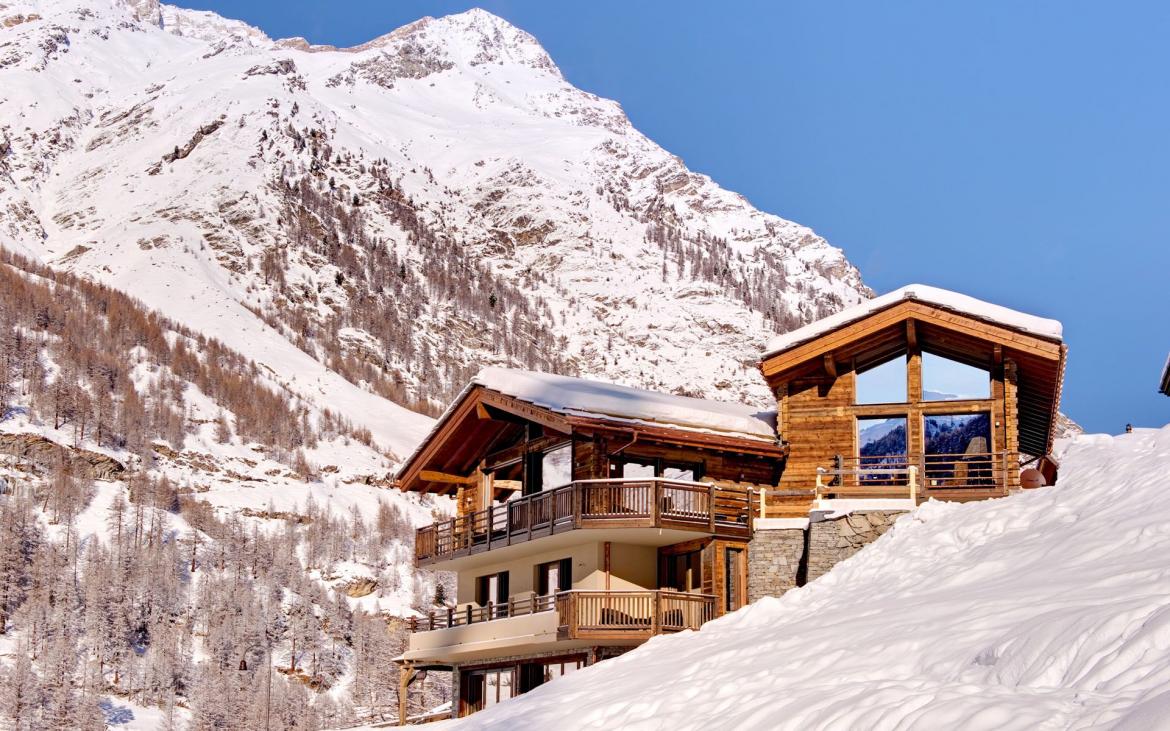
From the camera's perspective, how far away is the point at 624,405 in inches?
1009

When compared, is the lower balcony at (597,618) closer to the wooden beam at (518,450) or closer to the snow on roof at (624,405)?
the wooden beam at (518,450)

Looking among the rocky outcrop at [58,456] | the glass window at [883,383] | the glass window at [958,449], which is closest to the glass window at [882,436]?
the glass window at [883,383]

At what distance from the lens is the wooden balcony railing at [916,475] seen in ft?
78.7

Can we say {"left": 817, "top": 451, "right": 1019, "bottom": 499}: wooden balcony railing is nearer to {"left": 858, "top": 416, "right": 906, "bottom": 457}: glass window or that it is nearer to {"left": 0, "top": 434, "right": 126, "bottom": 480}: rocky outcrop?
{"left": 858, "top": 416, "right": 906, "bottom": 457}: glass window

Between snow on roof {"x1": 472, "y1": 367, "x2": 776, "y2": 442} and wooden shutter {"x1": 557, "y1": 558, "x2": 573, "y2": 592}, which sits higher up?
snow on roof {"x1": 472, "y1": 367, "x2": 776, "y2": 442}

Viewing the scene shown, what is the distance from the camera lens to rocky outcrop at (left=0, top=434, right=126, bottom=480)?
69000 mm

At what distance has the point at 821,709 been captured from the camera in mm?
10125

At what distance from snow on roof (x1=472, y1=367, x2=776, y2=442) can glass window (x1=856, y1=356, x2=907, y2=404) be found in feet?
6.92

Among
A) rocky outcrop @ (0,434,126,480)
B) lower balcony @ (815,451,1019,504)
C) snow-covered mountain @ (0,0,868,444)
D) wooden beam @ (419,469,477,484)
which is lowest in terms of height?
lower balcony @ (815,451,1019,504)

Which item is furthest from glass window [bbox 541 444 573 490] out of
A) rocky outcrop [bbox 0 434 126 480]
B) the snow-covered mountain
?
the snow-covered mountain

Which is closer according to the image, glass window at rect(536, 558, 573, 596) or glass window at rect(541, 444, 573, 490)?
glass window at rect(536, 558, 573, 596)

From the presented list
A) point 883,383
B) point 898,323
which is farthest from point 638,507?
point 898,323

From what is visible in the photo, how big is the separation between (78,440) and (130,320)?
17.9 m

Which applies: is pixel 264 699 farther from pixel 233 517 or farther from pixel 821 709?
pixel 821 709
